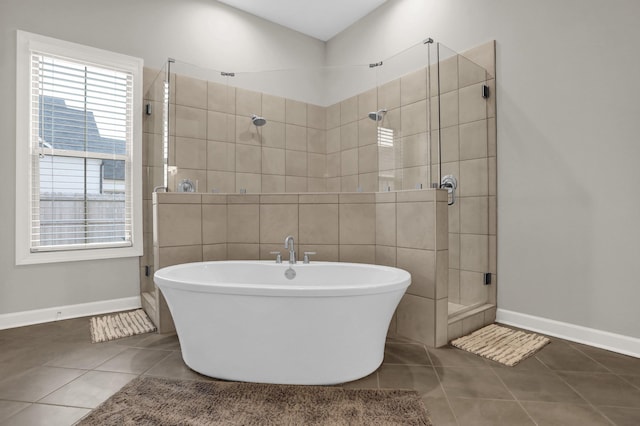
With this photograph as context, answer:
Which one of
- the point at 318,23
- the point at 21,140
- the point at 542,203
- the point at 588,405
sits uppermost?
the point at 318,23

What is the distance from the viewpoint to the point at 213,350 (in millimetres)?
1869

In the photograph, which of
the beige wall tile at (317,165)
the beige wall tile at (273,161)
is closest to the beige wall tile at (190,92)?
the beige wall tile at (273,161)

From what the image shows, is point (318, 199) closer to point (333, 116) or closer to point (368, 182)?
point (368, 182)

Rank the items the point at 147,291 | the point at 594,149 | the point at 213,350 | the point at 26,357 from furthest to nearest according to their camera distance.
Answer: the point at 147,291
the point at 594,149
the point at 26,357
the point at 213,350

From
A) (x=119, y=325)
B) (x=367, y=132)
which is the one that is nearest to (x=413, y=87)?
(x=367, y=132)

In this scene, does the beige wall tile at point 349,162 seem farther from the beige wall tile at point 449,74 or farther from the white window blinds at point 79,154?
the white window blinds at point 79,154

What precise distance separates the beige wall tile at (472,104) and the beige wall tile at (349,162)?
921 mm

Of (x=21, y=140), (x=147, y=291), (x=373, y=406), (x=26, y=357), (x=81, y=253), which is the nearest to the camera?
(x=373, y=406)

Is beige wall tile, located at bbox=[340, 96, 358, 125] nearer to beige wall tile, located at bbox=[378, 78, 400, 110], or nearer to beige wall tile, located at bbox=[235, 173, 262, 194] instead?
beige wall tile, located at bbox=[378, 78, 400, 110]

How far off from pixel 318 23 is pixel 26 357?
13.2 feet

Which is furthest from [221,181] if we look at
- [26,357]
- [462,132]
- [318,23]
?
[318,23]

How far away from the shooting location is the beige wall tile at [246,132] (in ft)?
10.3

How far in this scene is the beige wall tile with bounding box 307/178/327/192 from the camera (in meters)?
3.17

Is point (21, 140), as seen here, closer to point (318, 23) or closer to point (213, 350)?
point (213, 350)
